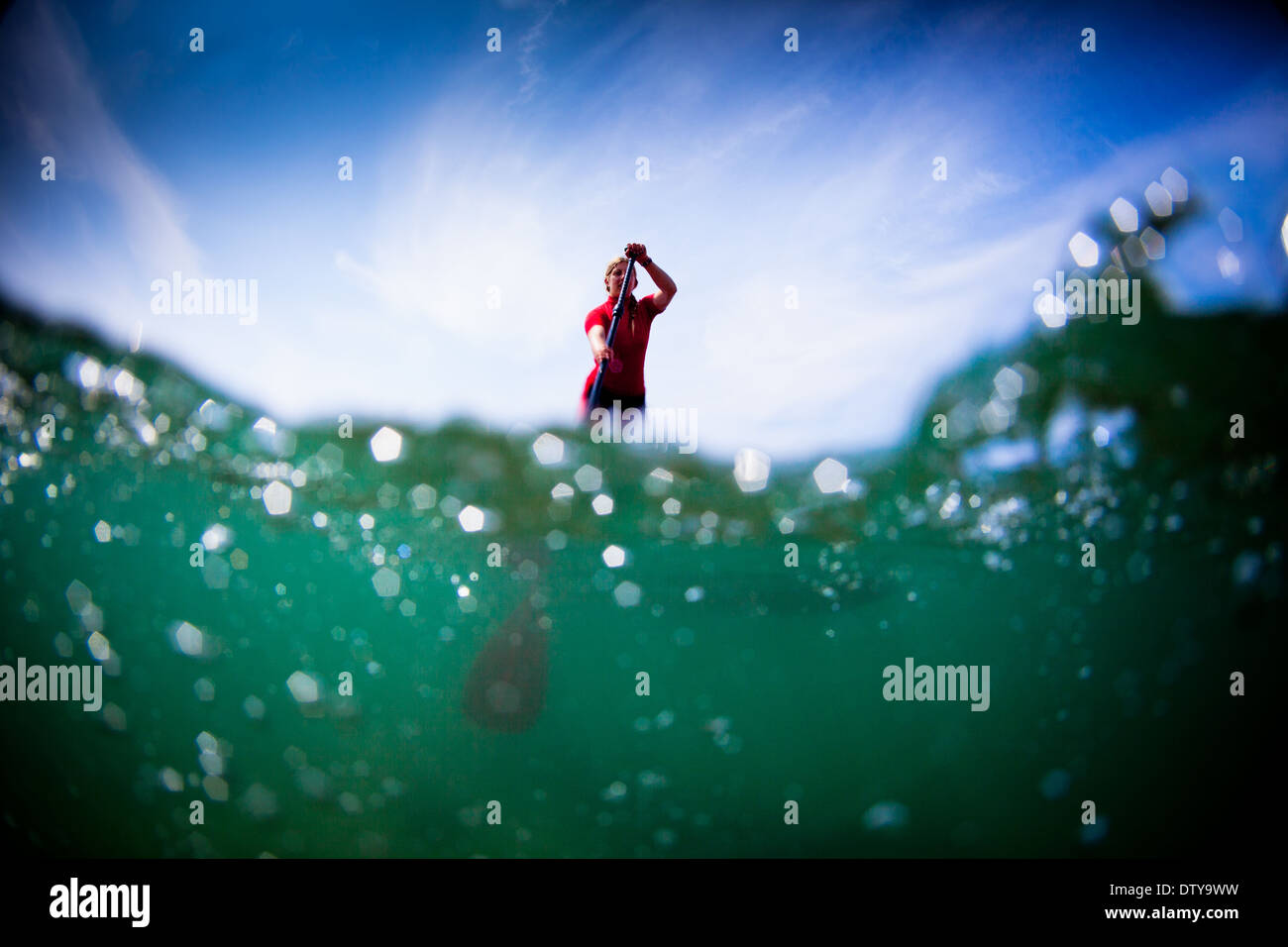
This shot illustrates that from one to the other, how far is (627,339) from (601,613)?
1373mm

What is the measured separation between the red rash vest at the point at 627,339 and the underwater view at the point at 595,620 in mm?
355

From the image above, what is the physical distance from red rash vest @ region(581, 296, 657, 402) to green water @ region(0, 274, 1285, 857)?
33 centimetres

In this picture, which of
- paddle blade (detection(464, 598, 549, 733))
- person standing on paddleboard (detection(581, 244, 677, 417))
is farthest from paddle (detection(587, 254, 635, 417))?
paddle blade (detection(464, 598, 549, 733))

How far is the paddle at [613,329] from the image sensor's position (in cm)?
149

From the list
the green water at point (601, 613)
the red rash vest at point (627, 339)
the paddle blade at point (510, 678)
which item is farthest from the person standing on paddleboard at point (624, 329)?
the paddle blade at point (510, 678)

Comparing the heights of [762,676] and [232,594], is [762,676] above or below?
below

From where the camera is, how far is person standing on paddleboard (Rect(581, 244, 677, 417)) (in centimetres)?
156

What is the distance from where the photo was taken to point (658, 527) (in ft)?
6.95

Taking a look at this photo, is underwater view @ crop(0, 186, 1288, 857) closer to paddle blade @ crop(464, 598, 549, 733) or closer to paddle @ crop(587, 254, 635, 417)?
paddle blade @ crop(464, 598, 549, 733)

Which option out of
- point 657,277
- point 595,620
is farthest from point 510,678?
point 657,277

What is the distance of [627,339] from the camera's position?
5.18 ft

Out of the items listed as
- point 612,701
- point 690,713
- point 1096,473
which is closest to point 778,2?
point 1096,473
